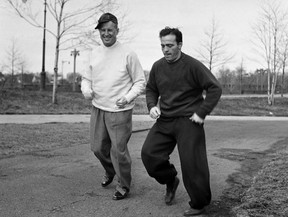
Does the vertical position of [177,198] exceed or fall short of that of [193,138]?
it falls short

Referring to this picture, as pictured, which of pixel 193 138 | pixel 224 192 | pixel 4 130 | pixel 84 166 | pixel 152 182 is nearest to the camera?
pixel 193 138

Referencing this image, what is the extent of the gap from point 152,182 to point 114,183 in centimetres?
50

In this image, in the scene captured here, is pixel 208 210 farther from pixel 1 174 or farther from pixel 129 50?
pixel 1 174

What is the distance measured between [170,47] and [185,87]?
1.35 feet

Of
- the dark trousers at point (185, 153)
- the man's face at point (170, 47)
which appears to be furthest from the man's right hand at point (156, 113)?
the man's face at point (170, 47)

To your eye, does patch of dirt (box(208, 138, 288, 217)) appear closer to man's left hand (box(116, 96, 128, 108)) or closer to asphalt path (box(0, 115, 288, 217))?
asphalt path (box(0, 115, 288, 217))

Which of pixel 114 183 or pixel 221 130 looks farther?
pixel 221 130

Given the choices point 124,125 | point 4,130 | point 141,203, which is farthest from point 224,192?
point 4,130

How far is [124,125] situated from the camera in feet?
14.3

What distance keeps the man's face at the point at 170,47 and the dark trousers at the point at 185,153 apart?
Result: 0.62 m

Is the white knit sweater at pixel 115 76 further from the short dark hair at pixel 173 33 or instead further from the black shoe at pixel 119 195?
the black shoe at pixel 119 195

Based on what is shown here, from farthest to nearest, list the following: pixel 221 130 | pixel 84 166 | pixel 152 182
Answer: pixel 221 130 < pixel 84 166 < pixel 152 182

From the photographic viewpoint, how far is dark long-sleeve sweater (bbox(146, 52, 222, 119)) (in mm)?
3713

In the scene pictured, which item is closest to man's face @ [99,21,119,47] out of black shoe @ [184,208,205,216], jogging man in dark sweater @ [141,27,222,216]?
jogging man in dark sweater @ [141,27,222,216]
